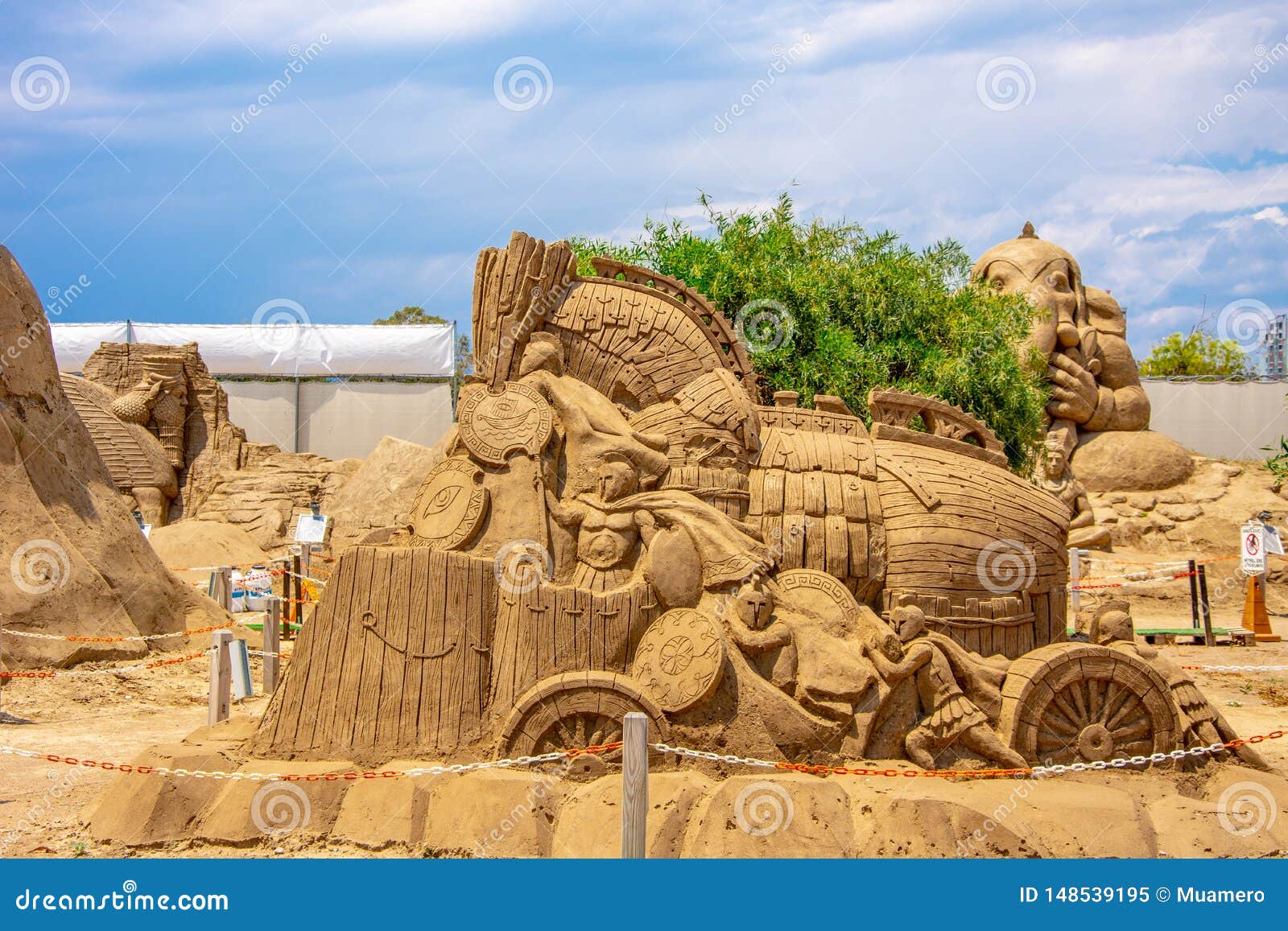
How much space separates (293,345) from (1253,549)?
21.6 meters

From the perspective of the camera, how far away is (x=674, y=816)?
19.4 feet

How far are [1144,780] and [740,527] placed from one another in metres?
2.63

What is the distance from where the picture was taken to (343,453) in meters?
28.2

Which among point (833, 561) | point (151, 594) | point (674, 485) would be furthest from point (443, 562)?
point (151, 594)

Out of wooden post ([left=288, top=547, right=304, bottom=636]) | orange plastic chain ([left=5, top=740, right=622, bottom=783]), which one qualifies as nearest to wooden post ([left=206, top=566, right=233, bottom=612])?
wooden post ([left=288, top=547, right=304, bottom=636])

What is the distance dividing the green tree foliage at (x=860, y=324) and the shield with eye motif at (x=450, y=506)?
6.92m

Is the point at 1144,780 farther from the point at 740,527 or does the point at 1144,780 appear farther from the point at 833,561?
the point at 740,527

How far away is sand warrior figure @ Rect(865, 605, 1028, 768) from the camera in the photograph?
6.54 m

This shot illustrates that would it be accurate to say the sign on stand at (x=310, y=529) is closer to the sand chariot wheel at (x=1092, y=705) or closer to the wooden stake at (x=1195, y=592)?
the sand chariot wheel at (x=1092, y=705)

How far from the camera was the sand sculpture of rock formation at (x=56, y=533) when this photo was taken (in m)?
10.2

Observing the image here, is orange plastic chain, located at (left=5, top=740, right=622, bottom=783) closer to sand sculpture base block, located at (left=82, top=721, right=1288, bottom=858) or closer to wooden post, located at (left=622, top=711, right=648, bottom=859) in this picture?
sand sculpture base block, located at (left=82, top=721, right=1288, bottom=858)

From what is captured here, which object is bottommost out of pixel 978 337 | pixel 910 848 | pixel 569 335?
pixel 910 848

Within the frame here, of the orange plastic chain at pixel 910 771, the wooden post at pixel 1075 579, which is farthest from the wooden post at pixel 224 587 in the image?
the wooden post at pixel 1075 579

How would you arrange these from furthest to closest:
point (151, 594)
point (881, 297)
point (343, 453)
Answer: point (343, 453) → point (881, 297) → point (151, 594)
